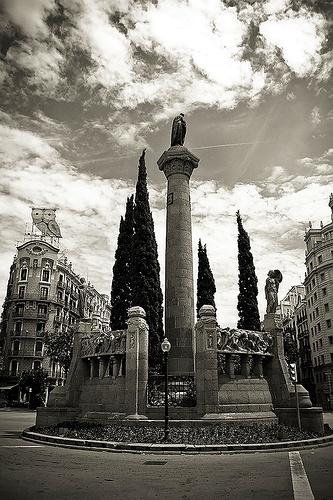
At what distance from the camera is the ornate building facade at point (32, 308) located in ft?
202

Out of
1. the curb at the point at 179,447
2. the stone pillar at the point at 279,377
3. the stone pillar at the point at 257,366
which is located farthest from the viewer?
the stone pillar at the point at 257,366

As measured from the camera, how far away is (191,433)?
15.1 metres

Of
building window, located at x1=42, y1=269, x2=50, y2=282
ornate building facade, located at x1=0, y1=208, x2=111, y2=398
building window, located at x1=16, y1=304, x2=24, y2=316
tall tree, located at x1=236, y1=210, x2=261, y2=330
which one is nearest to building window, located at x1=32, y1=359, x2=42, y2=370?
ornate building facade, located at x1=0, y1=208, x2=111, y2=398

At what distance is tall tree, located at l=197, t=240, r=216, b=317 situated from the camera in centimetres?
3772

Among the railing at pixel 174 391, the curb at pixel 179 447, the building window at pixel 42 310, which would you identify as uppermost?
the building window at pixel 42 310

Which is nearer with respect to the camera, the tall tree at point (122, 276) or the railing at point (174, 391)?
the railing at point (174, 391)

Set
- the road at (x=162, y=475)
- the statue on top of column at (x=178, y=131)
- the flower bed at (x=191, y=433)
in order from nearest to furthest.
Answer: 1. the road at (x=162, y=475)
2. the flower bed at (x=191, y=433)
3. the statue on top of column at (x=178, y=131)

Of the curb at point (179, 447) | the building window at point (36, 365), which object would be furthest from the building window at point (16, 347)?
the curb at point (179, 447)

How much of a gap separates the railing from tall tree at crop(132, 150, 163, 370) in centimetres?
1069

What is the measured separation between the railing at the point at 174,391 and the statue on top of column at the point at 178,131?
13.9m

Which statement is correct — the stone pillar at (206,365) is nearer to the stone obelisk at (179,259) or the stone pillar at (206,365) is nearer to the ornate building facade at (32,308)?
the stone obelisk at (179,259)

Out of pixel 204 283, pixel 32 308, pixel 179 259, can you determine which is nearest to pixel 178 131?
pixel 179 259

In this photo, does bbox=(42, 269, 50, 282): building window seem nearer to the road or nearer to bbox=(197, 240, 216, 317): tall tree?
bbox=(197, 240, 216, 317): tall tree

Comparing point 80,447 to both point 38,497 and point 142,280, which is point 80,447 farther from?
point 142,280
